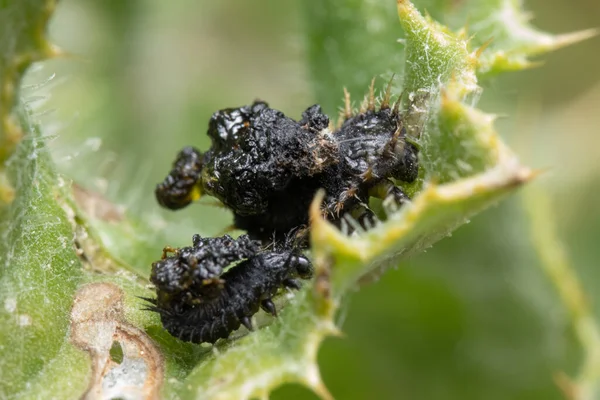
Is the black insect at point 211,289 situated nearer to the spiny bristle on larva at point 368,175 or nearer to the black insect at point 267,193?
the black insect at point 267,193

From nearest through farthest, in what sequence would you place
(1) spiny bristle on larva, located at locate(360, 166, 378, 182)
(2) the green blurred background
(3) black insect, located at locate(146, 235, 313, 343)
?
(3) black insect, located at locate(146, 235, 313, 343), (1) spiny bristle on larva, located at locate(360, 166, 378, 182), (2) the green blurred background

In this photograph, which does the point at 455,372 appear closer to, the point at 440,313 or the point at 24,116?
the point at 440,313

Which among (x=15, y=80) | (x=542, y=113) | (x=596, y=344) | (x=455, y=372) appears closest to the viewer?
(x=15, y=80)

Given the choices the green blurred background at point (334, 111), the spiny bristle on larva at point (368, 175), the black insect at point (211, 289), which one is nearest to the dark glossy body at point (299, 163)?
the spiny bristle on larva at point (368, 175)

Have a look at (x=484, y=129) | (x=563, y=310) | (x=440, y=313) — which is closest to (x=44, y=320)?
(x=484, y=129)

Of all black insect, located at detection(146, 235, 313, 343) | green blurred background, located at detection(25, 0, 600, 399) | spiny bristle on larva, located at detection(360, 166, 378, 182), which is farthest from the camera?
green blurred background, located at detection(25, 0, 600, 399)

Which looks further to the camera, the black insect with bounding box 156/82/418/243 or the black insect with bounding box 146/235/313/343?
the black insect with bounding box 156/82/418/243

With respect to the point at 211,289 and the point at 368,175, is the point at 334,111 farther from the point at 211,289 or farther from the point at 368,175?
the point at 211,289

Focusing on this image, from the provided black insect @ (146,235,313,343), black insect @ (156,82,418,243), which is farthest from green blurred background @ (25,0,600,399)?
black insect @ (156,82,418,243)

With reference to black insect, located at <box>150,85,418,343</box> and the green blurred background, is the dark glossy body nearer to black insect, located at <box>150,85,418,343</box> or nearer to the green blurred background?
black insect, located at <box>150,85,418,343</box>
